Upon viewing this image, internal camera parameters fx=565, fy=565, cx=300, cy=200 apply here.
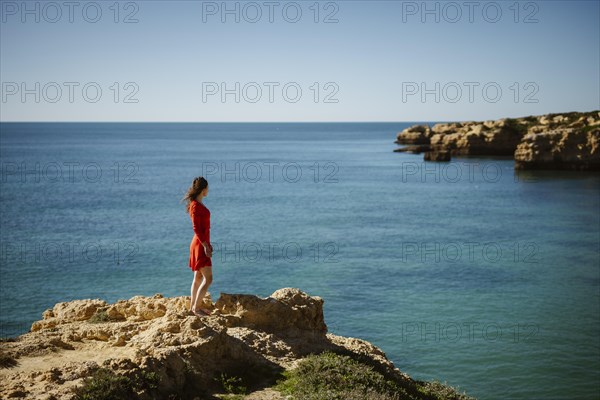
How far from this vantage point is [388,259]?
38.1 meters

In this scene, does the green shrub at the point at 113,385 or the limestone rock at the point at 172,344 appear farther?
the limestone rock at the point at 172,344

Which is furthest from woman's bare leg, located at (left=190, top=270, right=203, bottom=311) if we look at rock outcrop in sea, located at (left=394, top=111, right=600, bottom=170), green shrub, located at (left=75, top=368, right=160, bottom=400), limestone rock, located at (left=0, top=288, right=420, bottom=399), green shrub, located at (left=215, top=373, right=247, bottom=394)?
rock outcrop in sea, located at (left=394, top=111, right=600, bottom=170)

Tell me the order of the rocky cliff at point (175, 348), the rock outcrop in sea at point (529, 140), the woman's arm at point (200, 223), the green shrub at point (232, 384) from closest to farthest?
the rocky cliff at point (175, 348) < the green shrub at point (232, 384) < the woman's arm at point (200, 223) < the rock outcrop in sea at point (529, 140)

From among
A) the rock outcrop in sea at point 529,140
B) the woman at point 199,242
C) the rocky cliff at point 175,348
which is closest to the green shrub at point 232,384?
the rocky cliff at point 175,348

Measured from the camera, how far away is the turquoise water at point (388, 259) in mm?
24619

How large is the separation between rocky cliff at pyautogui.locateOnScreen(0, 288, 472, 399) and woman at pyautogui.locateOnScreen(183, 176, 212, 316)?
1.47 ft

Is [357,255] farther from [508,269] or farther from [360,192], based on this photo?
[360,192]

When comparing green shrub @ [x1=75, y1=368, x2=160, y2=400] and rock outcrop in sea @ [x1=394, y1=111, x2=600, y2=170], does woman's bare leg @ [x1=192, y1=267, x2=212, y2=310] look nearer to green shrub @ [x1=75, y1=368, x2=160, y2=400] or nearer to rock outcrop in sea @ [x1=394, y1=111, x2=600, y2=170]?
green shrub @ [x1=75, y1=368, x2=160, y2=400]

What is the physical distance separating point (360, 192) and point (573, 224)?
29.6 m

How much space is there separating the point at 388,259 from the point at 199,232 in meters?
28.5

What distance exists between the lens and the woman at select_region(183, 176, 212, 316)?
430 inches

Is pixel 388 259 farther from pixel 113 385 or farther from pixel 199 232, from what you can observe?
pixel 113 385

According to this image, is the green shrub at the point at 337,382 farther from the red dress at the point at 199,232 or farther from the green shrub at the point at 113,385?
the red dress at the point at 199,232

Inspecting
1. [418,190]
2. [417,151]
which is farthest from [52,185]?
[417,151]
